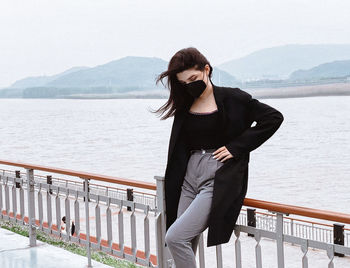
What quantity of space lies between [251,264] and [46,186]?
46.6 ft

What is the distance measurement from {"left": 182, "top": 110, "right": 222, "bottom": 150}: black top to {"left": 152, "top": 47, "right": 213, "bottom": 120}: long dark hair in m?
0.07

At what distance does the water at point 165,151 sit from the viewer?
46.1 m

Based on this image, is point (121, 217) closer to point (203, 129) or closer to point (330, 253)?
point (203, 129)

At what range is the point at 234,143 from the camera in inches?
84.7

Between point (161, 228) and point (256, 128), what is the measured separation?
2.85 ft

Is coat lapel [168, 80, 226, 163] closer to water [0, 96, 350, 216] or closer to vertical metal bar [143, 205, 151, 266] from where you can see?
vertical metal bar [143, 205, 151, 266]

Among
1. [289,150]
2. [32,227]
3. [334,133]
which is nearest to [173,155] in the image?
[32,227]

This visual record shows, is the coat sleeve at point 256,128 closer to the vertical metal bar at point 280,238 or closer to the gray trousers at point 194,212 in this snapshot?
the gray trousers at point 194,212

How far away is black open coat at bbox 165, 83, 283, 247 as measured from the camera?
2.13m

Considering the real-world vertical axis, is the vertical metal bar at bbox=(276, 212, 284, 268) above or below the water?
above

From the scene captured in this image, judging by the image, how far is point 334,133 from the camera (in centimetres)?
8288

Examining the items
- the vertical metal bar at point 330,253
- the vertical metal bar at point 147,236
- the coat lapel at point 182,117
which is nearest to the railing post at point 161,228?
the vertical metal bar at point 147,236

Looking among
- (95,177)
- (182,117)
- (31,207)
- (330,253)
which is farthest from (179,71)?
(31,207)

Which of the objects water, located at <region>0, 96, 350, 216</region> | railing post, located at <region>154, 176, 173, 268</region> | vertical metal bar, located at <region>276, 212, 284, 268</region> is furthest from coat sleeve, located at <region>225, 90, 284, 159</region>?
water, located at <region>0, 96, 350, 216</region>
